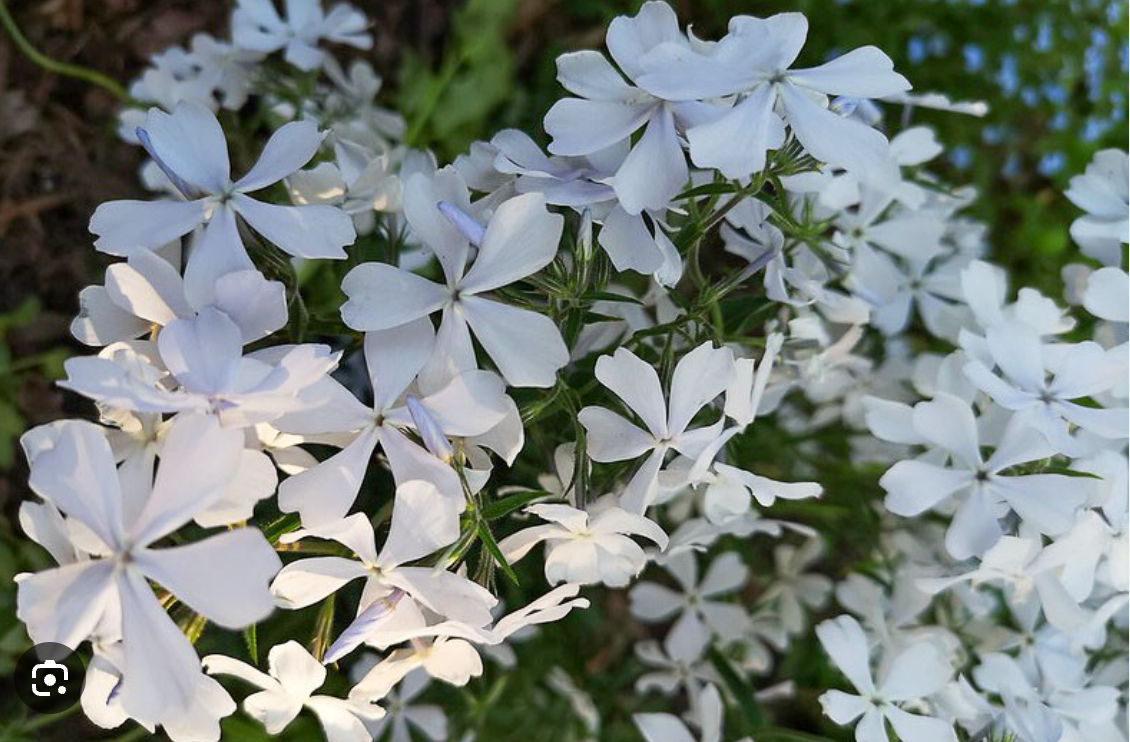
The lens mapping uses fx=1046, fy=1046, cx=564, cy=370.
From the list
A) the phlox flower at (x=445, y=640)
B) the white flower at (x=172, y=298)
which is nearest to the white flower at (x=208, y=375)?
the white flower at (x=172, y=298)

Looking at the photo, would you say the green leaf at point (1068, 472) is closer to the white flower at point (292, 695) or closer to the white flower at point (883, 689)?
the white flower at point (883, 689)

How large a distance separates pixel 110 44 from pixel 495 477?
0.71 m

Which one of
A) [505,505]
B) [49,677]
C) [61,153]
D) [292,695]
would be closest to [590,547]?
[505,505]

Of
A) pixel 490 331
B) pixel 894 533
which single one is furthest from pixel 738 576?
pixel 490 331

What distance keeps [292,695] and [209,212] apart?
0.89 ft

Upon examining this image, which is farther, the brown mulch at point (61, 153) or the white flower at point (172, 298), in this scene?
the brown mulch at point (61, 153)

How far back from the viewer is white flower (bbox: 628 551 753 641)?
92cm

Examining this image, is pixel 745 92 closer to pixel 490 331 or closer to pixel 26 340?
pixel 490 331

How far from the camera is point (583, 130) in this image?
21.8 inches

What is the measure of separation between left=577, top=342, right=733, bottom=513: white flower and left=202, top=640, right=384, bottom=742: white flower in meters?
0.19

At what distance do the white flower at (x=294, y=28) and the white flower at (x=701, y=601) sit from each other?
522mm

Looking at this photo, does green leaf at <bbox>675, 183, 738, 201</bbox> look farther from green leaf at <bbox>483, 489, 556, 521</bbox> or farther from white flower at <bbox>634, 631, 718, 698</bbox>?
white flower at <bbox>634, 631, 718, 698</bbox>

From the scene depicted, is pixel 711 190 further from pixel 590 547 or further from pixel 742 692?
pixel 742 692

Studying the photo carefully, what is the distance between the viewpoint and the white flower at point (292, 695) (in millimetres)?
553
